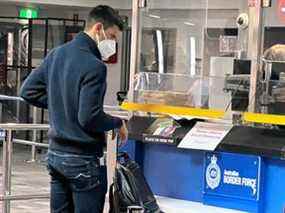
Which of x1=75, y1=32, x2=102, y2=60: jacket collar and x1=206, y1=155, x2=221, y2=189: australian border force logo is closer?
x1=75, y1=32, x2=102, y2=60: jacket collar

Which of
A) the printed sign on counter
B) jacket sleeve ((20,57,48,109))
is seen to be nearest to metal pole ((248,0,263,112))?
the printed sign on counter

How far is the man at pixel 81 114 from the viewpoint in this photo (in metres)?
2.95

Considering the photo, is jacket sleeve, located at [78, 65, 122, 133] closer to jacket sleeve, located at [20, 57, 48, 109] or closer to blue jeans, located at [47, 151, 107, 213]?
blue jeans, located at [47, 151, 107, 213]

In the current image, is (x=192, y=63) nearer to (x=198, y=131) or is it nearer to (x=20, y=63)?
(x=198, y=131)

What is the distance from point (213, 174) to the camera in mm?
3336

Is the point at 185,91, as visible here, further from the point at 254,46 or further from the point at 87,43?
the point at 87,43

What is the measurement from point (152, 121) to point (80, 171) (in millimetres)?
719

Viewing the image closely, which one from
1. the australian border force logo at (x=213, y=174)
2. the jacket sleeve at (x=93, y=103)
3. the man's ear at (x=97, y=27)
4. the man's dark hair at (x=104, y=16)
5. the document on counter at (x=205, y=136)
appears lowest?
the australian border force logo at (x=213, y=174)

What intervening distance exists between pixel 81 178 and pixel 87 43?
60cm

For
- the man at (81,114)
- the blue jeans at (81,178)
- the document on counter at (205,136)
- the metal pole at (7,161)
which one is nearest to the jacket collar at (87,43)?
the man at (81,114)

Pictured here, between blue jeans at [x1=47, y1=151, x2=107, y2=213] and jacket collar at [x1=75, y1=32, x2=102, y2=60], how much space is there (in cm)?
47

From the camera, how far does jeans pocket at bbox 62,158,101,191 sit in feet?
9.95

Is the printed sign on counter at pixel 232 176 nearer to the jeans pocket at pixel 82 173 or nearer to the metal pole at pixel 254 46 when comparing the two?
the metal pole at pixel 254 46

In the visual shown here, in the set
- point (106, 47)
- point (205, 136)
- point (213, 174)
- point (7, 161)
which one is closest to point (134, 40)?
point (106, 47)
